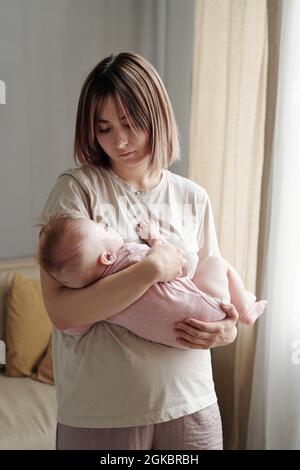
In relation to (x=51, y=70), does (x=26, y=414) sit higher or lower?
lower

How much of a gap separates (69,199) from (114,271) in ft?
0.62

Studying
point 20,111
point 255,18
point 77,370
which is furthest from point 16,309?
point 255,18

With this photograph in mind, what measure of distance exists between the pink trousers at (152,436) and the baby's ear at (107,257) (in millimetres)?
364

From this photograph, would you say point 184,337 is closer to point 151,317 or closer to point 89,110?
point 151,317

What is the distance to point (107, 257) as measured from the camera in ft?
3.95

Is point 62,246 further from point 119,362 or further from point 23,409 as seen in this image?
point 23,409

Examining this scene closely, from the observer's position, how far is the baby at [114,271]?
1167 millimetres

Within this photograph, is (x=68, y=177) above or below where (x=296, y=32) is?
below

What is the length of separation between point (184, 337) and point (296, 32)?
4.19ft

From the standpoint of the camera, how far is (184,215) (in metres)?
1.39

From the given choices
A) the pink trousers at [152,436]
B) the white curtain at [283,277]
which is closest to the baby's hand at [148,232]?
the pink trousers at [152,436]

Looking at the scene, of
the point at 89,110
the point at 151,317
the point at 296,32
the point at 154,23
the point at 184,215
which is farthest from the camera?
the point at 154,23

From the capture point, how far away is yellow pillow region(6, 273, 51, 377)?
7.69 feet

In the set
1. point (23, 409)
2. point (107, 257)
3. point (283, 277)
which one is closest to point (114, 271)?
point (107, 257)
